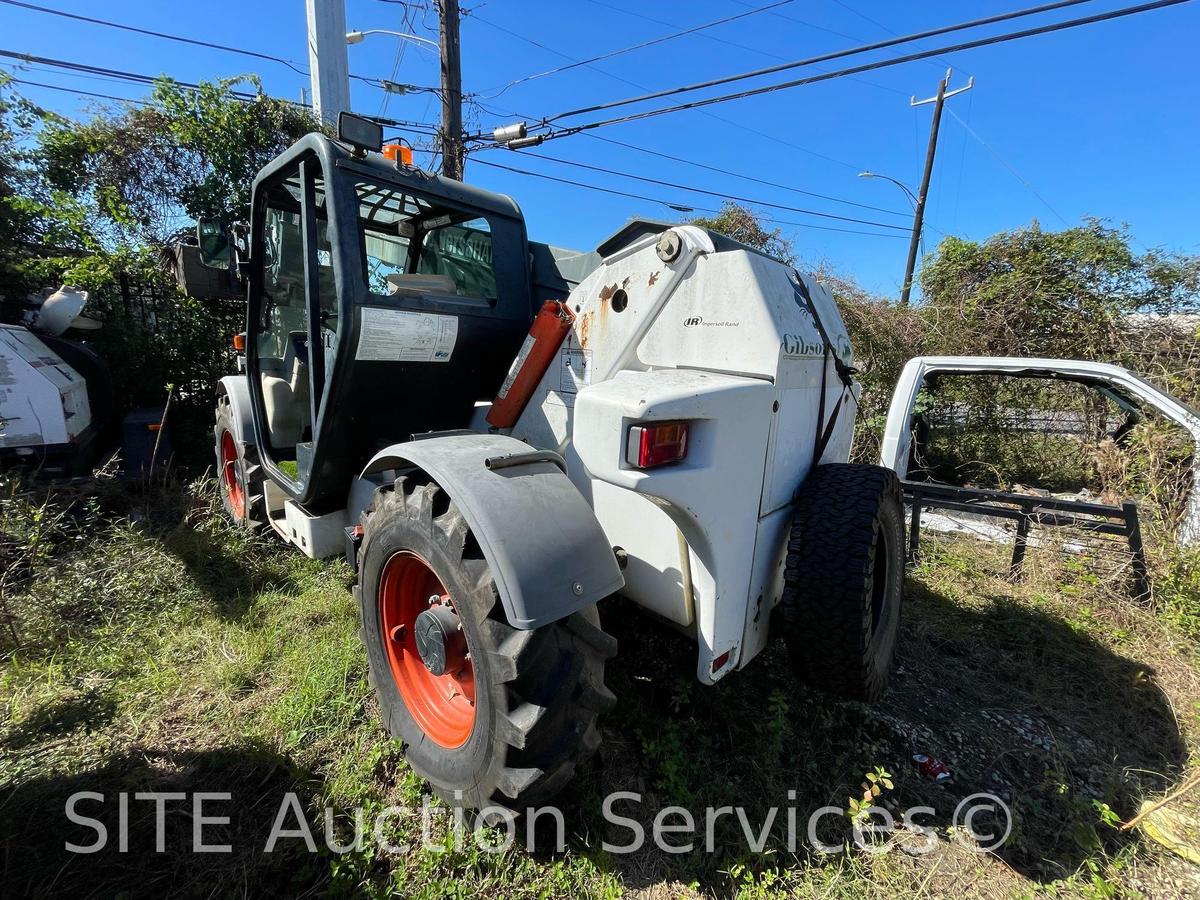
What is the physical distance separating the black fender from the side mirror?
2357 millimetres

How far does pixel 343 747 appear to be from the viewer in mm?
2152

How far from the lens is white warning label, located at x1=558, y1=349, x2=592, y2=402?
2172mm

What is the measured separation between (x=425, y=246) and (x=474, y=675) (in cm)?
271

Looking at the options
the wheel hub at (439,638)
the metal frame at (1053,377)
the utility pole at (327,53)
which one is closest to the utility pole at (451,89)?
the utility pole at (327,53)

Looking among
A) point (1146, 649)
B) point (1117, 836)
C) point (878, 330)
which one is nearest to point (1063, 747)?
point (1117, 836)

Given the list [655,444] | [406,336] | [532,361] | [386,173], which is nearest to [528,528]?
[655,444]

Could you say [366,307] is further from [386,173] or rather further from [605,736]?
[605,736]

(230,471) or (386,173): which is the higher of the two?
(386,173)

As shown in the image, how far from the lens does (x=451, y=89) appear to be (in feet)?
30.0

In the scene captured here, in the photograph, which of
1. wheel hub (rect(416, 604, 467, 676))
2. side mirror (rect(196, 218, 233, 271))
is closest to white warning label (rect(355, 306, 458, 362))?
wheel hub (rect(416, 604, 467, 676))

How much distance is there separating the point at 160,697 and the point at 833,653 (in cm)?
283

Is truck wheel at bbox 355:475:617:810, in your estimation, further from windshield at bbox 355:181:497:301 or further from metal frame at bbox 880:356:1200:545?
metal frame at bbox 880:356:1200:545

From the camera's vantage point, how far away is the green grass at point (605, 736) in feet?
5.67

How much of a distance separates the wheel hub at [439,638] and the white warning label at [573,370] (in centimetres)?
98
